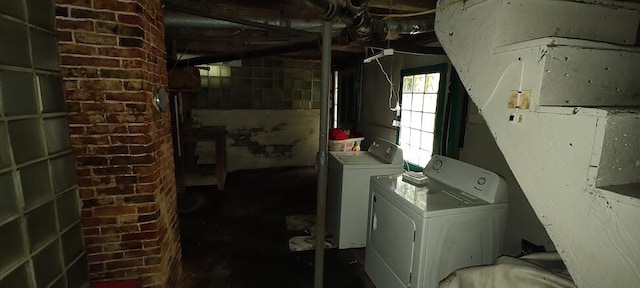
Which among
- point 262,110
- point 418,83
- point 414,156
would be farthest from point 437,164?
point 262,110

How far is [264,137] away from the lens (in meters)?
5.86

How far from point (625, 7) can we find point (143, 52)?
2385 millimetres

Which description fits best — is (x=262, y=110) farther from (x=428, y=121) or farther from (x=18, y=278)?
(x=18, y=278)

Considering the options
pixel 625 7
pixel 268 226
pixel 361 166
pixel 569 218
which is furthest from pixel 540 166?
pixel 268 226

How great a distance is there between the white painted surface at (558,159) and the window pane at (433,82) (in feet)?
5.55

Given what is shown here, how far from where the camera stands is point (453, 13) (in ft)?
4.95

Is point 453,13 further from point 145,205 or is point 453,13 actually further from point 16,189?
point 16,189

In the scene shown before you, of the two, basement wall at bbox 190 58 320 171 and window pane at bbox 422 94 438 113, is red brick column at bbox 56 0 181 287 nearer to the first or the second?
window pane at bbox 422 94 438 113

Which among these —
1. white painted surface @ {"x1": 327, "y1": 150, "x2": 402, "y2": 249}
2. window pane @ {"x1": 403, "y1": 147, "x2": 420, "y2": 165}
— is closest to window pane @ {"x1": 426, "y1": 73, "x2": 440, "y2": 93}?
window pane @ {"x1": 403, "y1": 147, "x2": 420, "y2": 165}

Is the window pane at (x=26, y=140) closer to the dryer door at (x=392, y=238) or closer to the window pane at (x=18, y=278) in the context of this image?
the window pane at (x=18, y=278)

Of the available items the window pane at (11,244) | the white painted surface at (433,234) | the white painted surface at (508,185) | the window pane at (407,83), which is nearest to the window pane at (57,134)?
the window pane at (11,244)

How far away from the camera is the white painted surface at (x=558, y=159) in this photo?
0.85m

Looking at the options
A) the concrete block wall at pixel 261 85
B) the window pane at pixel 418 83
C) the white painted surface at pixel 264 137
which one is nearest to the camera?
the window pane at pixel 418 83

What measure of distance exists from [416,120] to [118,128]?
9.53 ft
